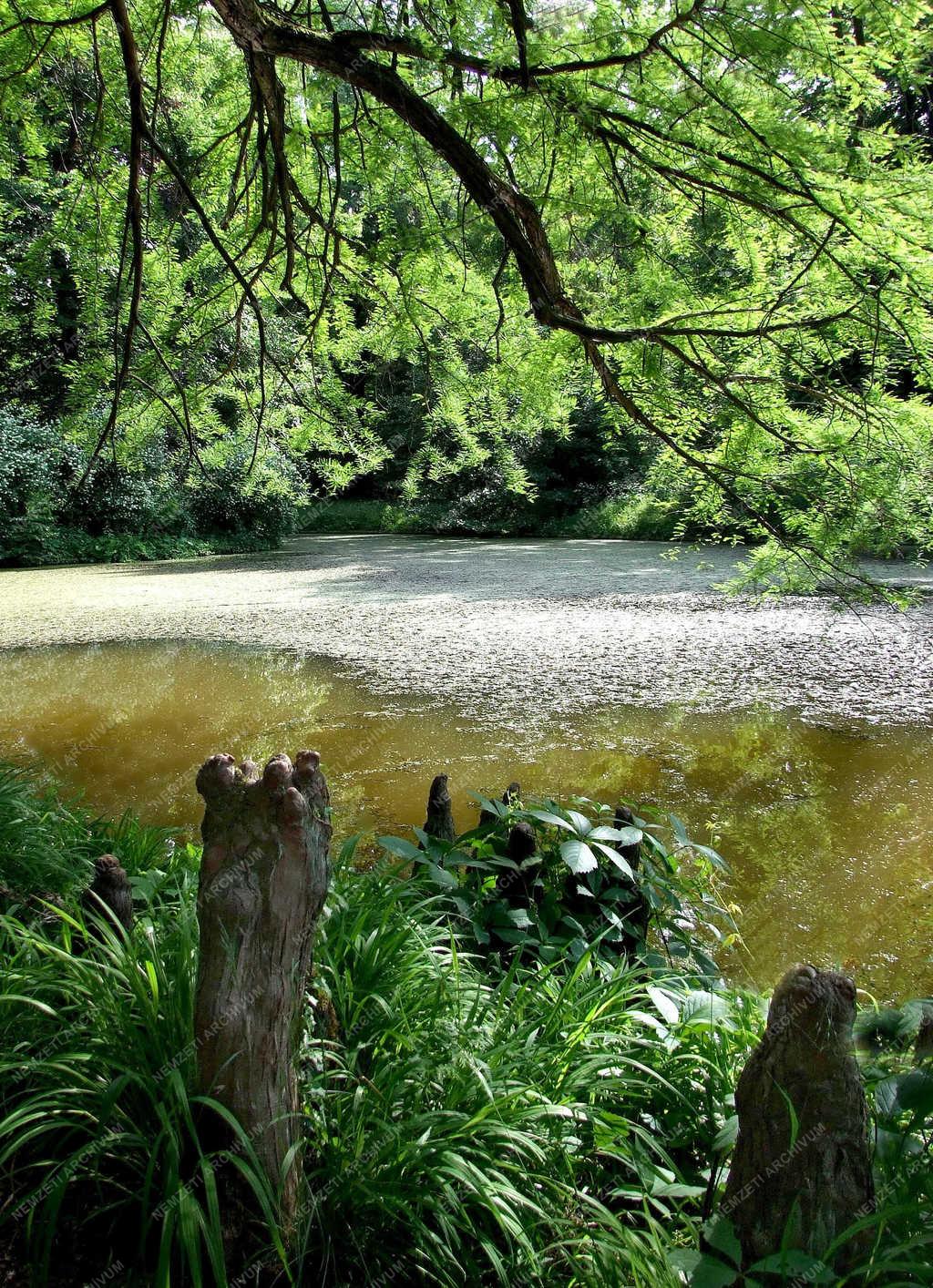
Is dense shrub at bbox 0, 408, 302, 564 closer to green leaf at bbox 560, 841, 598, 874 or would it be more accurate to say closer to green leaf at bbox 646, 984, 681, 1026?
green leaf at bbox 560, 841, 598, 874

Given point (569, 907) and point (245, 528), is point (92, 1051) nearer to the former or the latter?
point (569, 907)

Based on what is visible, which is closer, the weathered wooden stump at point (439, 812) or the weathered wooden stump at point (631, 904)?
the weathered wooden stump at point (631, 904)

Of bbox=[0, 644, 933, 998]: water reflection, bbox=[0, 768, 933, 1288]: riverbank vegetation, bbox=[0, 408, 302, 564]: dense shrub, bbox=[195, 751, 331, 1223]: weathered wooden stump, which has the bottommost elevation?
bbox=[0, 644, 933, 998]: water reflection

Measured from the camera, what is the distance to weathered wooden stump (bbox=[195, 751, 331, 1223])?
931 millimetres

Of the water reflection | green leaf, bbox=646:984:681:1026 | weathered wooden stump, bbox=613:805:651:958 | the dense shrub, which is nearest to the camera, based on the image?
green leaf, bbox=646:984:681:1026

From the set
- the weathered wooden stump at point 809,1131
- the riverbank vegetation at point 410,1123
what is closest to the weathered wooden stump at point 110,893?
the riverbank vegetation at point 410,1123

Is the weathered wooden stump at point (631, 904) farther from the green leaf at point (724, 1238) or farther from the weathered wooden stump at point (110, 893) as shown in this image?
the weathered wooden stump at point (110, 893)

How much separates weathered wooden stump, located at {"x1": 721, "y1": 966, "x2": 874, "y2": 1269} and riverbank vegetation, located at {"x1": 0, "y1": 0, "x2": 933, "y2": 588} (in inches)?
43.6

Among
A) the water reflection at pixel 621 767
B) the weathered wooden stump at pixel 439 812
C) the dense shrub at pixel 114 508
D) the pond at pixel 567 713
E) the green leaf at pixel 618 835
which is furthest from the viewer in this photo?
the dense shrub at pixel 114 508

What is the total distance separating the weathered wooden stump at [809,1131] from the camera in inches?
35.1

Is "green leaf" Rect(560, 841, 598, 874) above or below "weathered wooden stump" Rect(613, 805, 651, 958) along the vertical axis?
above

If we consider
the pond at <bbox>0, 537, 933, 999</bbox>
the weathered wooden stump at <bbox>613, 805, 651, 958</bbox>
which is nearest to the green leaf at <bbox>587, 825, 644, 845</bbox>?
the weathered wooden stump at <bbox>613, 805, 651, 958</bbox>

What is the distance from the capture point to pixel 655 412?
210 cm

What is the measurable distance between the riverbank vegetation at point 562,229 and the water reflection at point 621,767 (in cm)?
106
